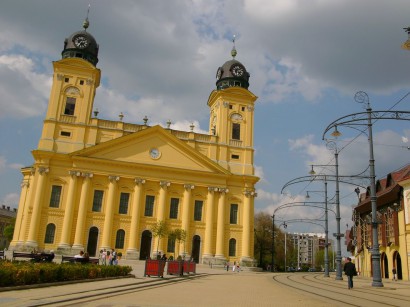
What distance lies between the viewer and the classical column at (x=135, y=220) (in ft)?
155

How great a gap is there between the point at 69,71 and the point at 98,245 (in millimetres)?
22278

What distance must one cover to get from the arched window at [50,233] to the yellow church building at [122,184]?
11 cm

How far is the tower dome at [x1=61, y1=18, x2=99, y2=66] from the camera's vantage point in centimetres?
5478

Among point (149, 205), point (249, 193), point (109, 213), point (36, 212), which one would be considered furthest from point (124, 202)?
point (249, 193)

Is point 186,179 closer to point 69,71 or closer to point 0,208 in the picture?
point 69,71

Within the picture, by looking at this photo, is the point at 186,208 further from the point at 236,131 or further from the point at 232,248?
the point at 236,131

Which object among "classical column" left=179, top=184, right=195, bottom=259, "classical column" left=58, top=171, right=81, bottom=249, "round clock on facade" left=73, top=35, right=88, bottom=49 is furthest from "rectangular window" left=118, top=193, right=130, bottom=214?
"round clock on facade" left=73, top=35, right=88, bottom=49

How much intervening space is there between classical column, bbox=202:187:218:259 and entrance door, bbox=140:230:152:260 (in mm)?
6713

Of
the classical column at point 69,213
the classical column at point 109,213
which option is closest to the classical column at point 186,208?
the classical column at point 109,213

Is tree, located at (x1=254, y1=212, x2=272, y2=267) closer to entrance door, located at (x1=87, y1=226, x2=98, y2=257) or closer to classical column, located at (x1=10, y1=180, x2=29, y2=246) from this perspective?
entrance door, located at (x1=87, y1=226, x2=98, y2=257)

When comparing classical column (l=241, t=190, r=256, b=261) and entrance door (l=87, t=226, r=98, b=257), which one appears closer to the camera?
entrance door (l=87, t=226, r=98, b=257)

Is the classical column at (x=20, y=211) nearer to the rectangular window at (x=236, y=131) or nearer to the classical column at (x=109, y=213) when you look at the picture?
the classical column at (x=109, y=213)

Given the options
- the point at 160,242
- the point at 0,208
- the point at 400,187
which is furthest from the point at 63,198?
the point at 0,208

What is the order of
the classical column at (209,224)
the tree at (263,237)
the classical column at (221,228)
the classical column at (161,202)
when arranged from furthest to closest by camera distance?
the tree at (263,237) < the classical column at (221,228) < the classical column at (209,224) < the classical column at (161,202)
